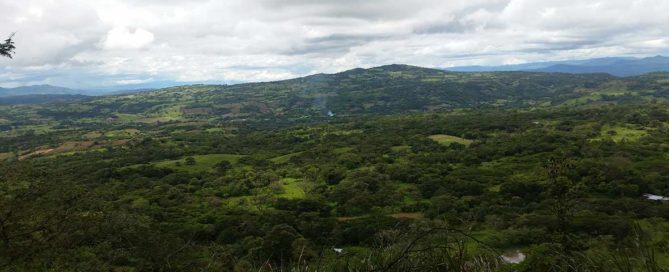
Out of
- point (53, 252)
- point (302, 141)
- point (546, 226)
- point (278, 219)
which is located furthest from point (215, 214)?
point (302, 141)

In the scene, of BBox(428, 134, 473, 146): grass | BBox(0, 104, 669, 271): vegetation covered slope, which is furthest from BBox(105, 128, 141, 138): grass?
BBox(428, 134, 473, 146): grass

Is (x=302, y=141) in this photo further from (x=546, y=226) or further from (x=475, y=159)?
(x=546, y=226)

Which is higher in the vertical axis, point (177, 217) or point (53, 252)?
point (53, 252)

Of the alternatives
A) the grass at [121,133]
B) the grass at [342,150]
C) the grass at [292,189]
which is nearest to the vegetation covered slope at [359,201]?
the grass at [292,189]

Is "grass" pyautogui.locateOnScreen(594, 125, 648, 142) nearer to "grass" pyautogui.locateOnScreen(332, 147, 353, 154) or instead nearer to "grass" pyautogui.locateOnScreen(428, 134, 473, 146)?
"grass" pyautogui.locateOnScreen(428, 134, 473, 146)

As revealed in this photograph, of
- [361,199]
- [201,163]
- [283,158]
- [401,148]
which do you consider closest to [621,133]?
[401,148]

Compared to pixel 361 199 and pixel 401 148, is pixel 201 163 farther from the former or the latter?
pixel 361 199
